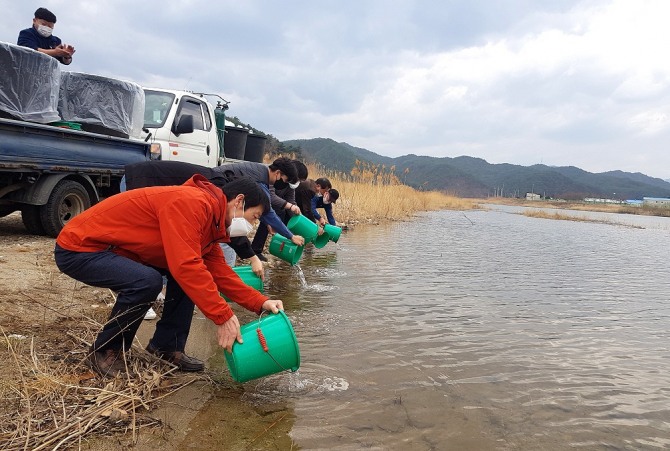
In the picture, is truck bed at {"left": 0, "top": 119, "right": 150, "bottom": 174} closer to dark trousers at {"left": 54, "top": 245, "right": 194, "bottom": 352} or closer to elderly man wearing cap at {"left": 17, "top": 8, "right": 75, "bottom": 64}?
elderly man wearing cap at {"left": 17, "top": 8, "right": 75, "bottom": 64}

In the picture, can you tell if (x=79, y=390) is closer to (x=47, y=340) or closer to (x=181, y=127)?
(x=47, y=340)

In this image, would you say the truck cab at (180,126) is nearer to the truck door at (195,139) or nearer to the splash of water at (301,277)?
the truck door at (195,139)

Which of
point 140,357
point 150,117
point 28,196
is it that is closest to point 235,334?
point 140,357

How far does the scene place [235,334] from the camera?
2.42m

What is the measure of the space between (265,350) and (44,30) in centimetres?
520

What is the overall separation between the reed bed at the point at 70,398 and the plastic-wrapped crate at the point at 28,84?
314 cm

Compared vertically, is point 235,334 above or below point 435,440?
above

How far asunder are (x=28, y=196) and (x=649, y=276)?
29.5ft

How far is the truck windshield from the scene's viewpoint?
722cm

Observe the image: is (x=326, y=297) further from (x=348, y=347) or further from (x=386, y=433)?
(x=386, y=433)

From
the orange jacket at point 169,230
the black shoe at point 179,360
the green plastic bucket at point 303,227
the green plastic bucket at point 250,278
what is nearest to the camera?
the orange jacket at point 169,230

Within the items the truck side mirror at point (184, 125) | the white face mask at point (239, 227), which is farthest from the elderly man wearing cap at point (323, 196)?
the white face mask at point (239, 227)

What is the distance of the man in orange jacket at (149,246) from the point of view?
7.47 feet

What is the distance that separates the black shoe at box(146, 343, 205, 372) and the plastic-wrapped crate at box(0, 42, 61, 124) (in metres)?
3.50
